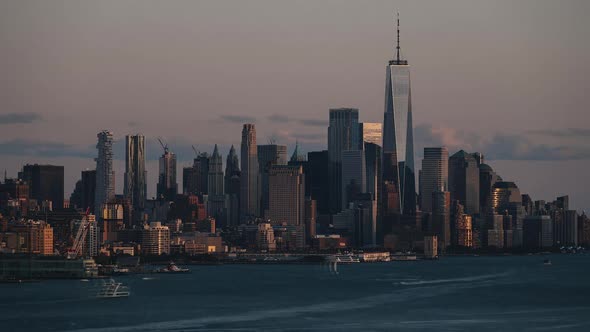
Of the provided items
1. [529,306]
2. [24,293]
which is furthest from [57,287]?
[529,306]

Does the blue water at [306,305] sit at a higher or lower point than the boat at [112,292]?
lower

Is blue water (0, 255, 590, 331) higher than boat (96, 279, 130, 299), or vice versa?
boat (96, 279, 130, 299)

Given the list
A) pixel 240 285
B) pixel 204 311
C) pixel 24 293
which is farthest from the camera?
pixel 240 285

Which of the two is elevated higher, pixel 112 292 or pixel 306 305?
pixel 112 292

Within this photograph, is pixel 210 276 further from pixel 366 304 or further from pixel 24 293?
pixel 366 304

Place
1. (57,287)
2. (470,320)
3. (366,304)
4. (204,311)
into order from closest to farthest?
(470,320)
(204,311)
(366,304)
(57,287)

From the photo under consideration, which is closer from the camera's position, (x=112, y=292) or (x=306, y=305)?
(x=306, y=305)

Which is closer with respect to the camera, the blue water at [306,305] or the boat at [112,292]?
the blue water at [306,305]

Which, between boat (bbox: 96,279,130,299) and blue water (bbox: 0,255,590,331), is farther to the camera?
boat (bbox: 96,279,130,299)
